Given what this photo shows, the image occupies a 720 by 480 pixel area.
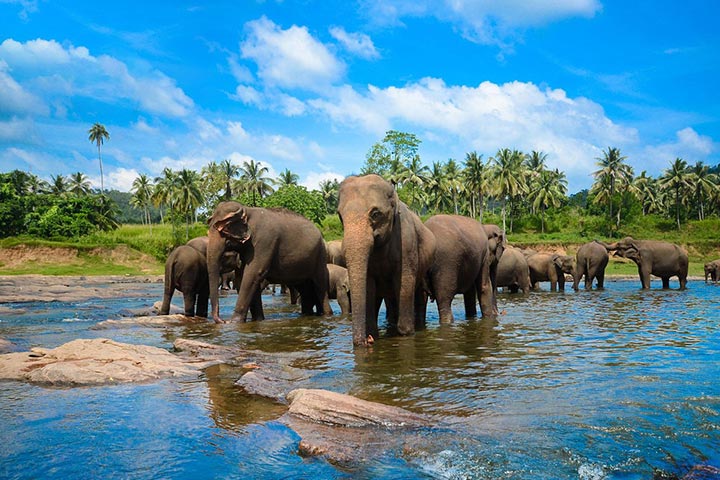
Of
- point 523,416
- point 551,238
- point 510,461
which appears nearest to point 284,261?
point 523,416

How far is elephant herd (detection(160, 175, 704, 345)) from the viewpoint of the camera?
9055mm

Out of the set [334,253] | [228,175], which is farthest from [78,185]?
[334,253]

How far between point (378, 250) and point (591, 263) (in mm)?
23558

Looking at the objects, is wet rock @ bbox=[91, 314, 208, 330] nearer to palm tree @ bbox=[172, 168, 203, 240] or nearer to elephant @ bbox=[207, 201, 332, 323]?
elephant @ bbox=[207, 201, 332, 323]

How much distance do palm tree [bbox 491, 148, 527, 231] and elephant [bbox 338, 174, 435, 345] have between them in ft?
251

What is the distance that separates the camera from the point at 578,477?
4129mm

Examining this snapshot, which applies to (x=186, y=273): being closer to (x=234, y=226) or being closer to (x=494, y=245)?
(x=234, y=226)

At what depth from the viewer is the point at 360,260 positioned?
28.6ft

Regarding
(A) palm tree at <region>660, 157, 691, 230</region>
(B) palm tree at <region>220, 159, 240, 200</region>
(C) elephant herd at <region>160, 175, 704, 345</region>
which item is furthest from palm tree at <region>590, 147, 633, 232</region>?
(C) elephant herd at <region>160, 175, 704, 345</region>

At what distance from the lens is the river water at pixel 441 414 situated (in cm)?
439

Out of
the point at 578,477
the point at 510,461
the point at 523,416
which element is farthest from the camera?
the point at 523,416

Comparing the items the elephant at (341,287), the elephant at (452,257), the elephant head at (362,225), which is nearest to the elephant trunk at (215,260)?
the elephant at (341,287)

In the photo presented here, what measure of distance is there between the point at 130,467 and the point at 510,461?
2.82 metres

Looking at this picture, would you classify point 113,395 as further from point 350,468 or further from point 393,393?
point 350,468
